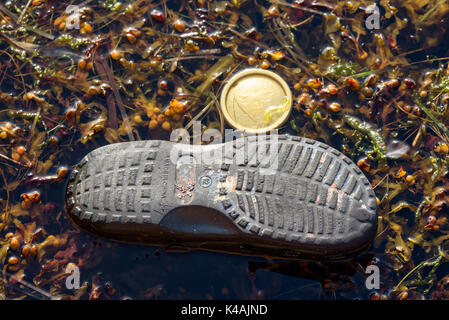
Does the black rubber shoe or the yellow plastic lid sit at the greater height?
the yellow plastic lid

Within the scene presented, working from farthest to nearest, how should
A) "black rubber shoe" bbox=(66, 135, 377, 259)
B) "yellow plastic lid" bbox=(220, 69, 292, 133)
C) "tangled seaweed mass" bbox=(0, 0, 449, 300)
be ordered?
"yellow plastic lid" bbox=(220, 69, 292, 133), "tangled seaweed mass" bbox=(0, 0, 449, 300), "black rubber shoe" bbox=(66, 135, 377, 259)

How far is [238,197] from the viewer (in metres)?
2.65

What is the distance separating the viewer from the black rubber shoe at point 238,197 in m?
2.65

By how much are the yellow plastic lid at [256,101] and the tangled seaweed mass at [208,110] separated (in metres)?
0.11

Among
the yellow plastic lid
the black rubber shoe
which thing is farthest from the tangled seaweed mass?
the black rubber shoe

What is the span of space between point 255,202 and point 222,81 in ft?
3.08

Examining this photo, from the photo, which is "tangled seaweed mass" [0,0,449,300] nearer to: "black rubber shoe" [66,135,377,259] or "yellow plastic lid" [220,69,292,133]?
"yellow plastic lid" [220,69,292,133]

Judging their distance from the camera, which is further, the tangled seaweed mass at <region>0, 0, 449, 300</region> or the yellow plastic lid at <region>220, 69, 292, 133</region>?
the yellow plastic lid at <region>220, 69, 292, 133</region>

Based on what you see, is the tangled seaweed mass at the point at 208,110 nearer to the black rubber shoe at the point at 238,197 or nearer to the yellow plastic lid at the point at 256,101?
the yellow plastic lid at the point at 256,101

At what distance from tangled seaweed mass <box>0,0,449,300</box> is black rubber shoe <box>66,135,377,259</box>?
23 centimetres

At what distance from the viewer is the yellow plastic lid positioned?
118 inches

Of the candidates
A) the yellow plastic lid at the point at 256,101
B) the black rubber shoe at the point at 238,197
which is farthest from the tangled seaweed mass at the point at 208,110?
the black rubber shoe at the point at 238,197

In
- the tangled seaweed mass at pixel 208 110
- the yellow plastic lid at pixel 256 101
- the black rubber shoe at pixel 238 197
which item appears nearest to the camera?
the black rubber shoe at pixel 238 197
